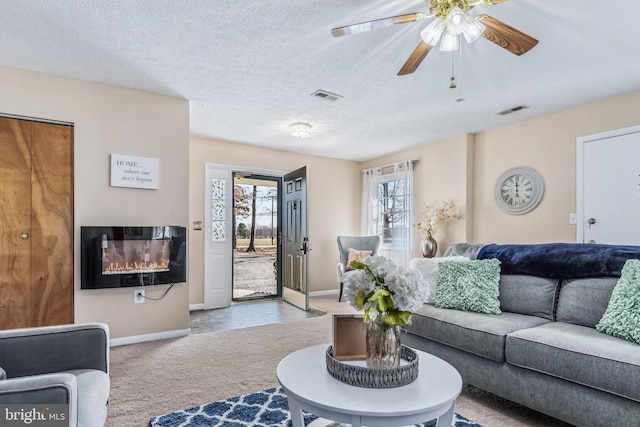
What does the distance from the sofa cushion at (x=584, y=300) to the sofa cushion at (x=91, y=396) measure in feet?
8.71

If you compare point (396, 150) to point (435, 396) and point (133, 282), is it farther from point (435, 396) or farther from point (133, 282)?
point (435, 396)

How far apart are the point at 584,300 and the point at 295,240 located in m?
3.70

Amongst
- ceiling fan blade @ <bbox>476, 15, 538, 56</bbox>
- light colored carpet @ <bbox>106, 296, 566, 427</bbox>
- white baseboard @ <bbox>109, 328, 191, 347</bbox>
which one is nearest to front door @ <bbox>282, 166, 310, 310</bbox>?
light colored carpet @ <bbox>106, 296, 566, 427</bbox>

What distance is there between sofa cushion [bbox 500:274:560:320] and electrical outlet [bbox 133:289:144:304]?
3193mm

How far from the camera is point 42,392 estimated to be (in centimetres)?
112

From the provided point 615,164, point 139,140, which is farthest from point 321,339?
point 615,164

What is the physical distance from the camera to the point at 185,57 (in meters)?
2.78

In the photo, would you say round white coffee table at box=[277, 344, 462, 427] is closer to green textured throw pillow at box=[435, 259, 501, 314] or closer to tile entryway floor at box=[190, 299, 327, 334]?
green textured throw pillow at box=[435, 259, 501, 314]

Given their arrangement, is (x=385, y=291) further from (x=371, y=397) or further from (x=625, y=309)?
(x=625, y=309)

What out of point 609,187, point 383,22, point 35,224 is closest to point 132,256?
point 35,224

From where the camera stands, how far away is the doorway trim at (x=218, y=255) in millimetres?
5059

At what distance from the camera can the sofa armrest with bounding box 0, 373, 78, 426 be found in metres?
1.11

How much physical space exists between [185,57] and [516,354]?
306 centimetres

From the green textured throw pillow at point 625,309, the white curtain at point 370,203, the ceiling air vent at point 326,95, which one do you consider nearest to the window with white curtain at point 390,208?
the white curtain at point 370,203
